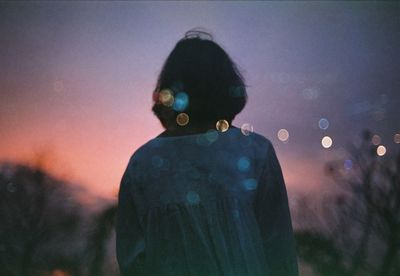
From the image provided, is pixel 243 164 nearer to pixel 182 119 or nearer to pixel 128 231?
pixel 182 119

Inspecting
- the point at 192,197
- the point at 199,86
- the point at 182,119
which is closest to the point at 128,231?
the point at 192,197

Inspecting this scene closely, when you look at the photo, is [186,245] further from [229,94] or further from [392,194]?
[392,194]

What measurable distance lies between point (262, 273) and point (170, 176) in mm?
468

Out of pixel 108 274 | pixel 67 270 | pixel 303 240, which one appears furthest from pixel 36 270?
pixel 303 240

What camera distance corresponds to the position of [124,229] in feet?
5.44

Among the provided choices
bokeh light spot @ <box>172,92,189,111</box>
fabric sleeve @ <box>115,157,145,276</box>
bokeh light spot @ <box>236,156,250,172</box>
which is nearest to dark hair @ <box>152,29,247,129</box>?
bokeh light spot @ <box>172,92,189,111</box>

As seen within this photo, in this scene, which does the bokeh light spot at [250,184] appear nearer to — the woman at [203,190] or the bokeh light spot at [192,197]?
the woman at [203,190]

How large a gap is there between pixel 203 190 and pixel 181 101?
0.37m

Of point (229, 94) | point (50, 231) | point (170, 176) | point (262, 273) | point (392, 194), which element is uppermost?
point (229, 94)

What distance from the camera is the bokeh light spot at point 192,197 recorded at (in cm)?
150

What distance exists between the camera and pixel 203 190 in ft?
4.93

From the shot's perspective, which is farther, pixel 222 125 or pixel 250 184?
pixel 222 125

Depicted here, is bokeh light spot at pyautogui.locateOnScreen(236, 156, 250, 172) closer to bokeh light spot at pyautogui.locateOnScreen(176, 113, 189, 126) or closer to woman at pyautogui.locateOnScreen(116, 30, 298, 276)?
woman at pyautogui.locateOnScreen(116, 30, 298, 276)

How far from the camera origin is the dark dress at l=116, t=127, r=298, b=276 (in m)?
1.45
